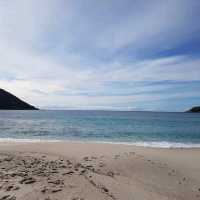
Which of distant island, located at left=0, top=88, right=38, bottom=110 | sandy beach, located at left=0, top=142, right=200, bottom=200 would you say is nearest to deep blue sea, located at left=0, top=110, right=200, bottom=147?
sandy beach, located at left=0, top=142, right=200, bottom=200

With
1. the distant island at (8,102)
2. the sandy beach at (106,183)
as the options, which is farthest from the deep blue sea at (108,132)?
the distant island at (8,102)

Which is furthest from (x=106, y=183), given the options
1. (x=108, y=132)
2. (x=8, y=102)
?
(x=8, y=102)

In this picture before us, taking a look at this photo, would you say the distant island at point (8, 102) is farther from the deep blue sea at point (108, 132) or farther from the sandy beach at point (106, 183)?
the sandy beach at point (106, 183)

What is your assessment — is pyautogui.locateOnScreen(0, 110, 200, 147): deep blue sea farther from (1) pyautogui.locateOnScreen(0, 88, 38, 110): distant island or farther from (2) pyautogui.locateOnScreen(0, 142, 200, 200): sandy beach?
(1) pyautogui.locateOnScreen(0, 88, 38, 110): distant island

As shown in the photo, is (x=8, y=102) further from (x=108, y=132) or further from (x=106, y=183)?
(x=106, y=183)

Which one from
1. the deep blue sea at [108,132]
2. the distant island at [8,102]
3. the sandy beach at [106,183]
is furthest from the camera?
the distant island at [8,102]

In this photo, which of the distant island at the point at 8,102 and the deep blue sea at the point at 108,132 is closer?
the deep blue sea at the point at 108,132

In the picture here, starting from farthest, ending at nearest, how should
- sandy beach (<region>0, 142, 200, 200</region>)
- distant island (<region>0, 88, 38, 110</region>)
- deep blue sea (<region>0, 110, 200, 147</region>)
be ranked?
distant island (<region>0, 88, 38, 110</region>), deep blue sea (<region>0, 110, 200, 147</region>), sandy beach (<region>0, 142, 200, 200</region>)

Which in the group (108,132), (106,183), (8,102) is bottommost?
(108,132)

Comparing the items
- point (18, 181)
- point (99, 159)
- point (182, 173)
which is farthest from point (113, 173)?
point (18, 181)

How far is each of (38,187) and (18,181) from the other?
71 cm

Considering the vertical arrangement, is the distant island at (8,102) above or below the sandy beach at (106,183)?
above

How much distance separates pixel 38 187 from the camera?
422 cm

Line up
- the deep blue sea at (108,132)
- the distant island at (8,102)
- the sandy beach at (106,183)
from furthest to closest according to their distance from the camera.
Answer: the distant island at (8,102) → the deep blue sea at (108,132) → the sandy beach at (106,183)
